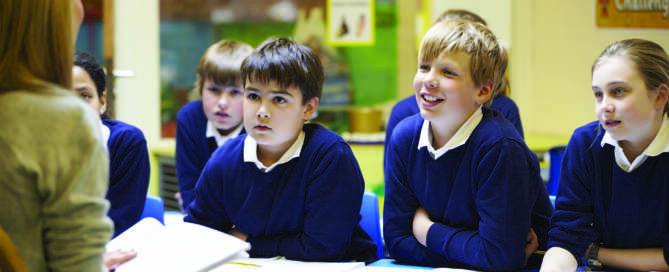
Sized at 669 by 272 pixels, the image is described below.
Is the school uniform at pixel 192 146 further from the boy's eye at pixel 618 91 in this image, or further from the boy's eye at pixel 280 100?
the boy's eye at pixel 618 91

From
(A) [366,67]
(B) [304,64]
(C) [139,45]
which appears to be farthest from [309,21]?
(B) [304,64]

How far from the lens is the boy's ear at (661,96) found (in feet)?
5.36

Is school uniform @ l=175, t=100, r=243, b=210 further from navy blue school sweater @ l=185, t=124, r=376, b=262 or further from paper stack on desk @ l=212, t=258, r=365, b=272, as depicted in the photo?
paper stack on desk @ l=212, t=258, r=365, b=272

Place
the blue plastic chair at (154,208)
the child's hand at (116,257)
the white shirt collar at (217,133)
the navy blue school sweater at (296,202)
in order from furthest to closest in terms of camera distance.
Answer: the white shirt collar at (217,133), the blue plastic chair at (154,208), the navy blue school sweater at (296,202), the child's hand at (116,257)

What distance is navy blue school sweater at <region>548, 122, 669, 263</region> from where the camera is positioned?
166cm

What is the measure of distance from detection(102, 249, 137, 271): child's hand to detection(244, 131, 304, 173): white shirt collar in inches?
22.4

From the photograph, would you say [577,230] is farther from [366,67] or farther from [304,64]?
[366,67]

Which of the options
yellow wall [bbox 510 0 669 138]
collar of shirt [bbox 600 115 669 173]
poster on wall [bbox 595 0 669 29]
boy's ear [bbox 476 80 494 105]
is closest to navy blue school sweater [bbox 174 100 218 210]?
boy's ear [bbox 476 80 494 105]

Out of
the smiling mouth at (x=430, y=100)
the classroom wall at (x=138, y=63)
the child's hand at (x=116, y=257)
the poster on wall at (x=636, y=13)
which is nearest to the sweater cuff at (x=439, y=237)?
the smiling mouth at (x=430, y=100)

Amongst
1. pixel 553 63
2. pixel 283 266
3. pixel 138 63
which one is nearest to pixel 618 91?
pixel 283 266

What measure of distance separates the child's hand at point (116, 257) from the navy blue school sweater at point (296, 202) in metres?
0.51

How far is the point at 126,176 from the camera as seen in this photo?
200 cm

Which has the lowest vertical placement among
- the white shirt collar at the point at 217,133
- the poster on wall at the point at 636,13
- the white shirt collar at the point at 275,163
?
the white shirt collar at the point at 217,133

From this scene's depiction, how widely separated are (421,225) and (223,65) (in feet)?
4.19
